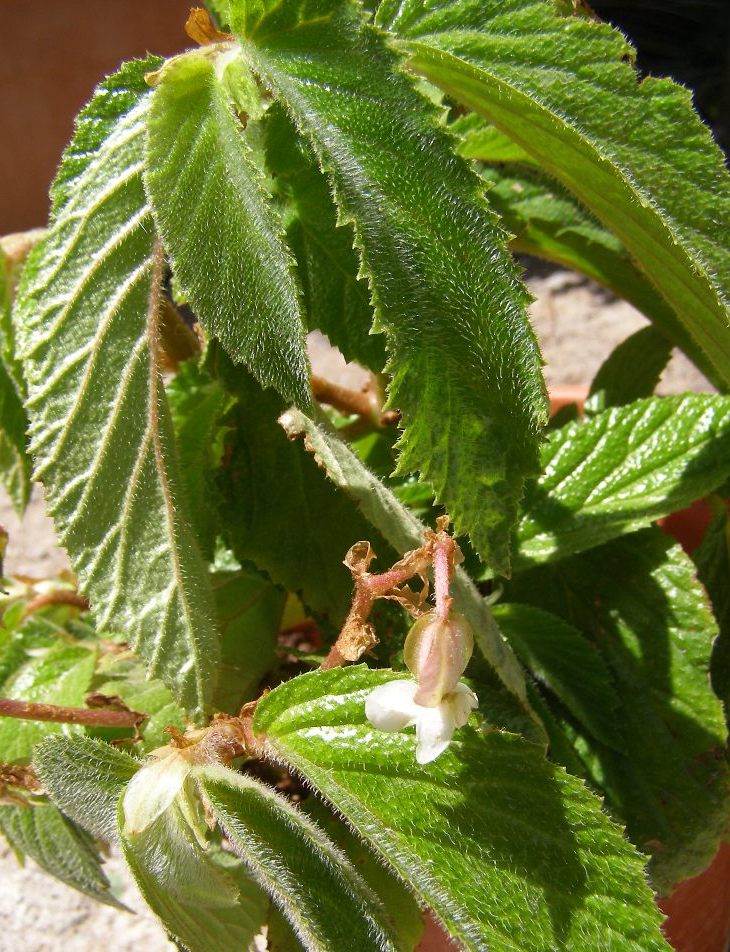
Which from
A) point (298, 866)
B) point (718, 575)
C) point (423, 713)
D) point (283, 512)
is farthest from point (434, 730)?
point (718, 575)

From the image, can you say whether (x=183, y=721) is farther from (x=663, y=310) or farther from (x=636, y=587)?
(x=663, y=310)

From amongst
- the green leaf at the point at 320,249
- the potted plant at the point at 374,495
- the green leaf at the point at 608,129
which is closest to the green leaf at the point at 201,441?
the potted plant at the point at 374,495

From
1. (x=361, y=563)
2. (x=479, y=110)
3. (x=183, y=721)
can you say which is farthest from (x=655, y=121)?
(x=183, y=721)

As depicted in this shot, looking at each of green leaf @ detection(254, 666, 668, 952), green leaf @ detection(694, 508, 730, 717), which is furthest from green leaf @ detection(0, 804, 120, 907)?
green leaf @ detection(694, 508, 730, 717)

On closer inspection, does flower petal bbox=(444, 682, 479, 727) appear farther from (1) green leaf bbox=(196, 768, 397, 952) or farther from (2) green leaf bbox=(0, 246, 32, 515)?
(2) green leaf bbox=(0, 246, 32, 515)

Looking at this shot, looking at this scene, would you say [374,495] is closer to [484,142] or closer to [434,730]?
[434,730]

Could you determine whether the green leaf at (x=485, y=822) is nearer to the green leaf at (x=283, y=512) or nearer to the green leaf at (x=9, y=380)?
the green leaf at (x=283, y=512)

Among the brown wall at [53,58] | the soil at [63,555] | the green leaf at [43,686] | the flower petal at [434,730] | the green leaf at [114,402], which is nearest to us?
the flower petal at [434,730]
